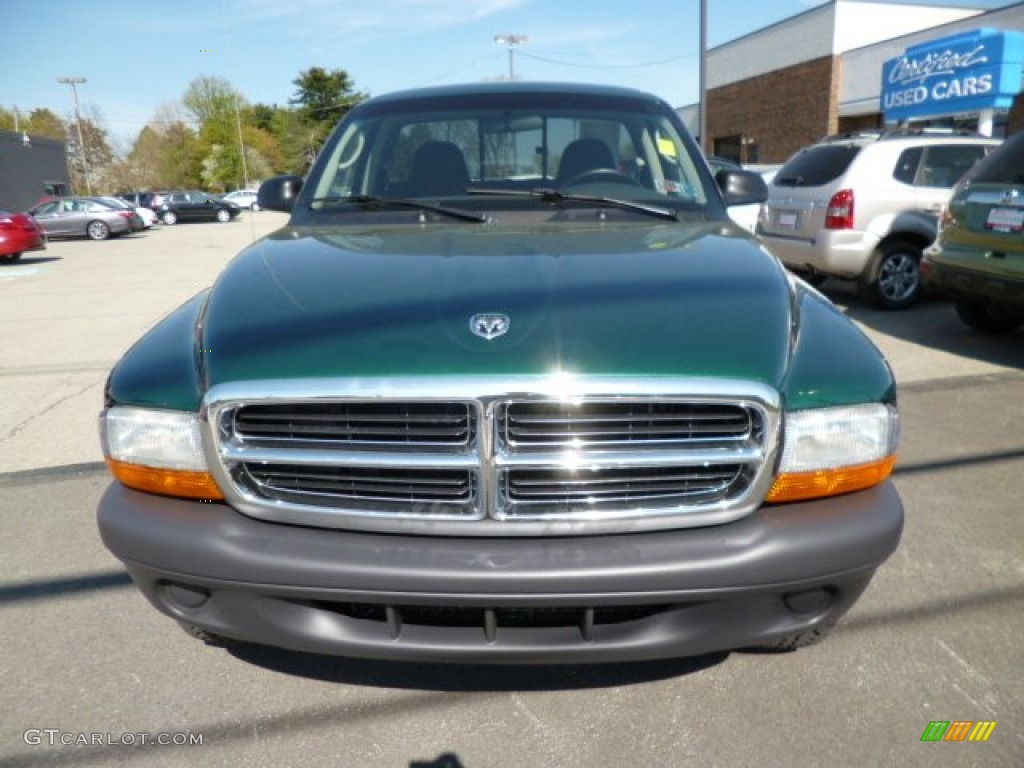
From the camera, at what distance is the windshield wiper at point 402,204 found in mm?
2924

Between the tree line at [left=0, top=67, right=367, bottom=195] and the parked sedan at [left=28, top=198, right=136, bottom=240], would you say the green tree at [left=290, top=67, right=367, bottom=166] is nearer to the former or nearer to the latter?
the tree line at [left=0, top=67, right=367, bottom=195]

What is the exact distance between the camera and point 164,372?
200 centimetres

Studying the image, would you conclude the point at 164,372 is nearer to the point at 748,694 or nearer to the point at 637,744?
the point at 637,744

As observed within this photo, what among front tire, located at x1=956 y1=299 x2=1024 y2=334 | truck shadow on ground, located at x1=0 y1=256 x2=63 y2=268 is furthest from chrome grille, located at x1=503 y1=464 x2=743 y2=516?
truck shadow on ground, located at x1=0 y1=256 x2=63 y2=268


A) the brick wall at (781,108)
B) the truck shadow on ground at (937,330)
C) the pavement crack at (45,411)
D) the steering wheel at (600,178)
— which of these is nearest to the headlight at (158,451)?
the steering wheel at (600,178)

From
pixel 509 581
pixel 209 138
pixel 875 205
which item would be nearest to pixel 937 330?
pixel 875 205

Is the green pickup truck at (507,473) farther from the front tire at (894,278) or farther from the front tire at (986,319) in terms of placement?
the front tire at (894,278)

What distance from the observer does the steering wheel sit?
3.27 meters

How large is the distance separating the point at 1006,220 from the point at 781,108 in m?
26.0

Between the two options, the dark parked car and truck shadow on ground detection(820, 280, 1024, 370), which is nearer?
truck shadow on ground detection(820, 280, 1024, 370)

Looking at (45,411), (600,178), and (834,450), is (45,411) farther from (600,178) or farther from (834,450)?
(834,450)

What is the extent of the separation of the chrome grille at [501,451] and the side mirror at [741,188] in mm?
1868

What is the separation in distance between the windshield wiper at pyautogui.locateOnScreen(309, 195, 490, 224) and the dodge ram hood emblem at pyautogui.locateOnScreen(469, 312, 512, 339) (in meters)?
1.01

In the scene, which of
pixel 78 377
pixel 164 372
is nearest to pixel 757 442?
pixel 164 372
